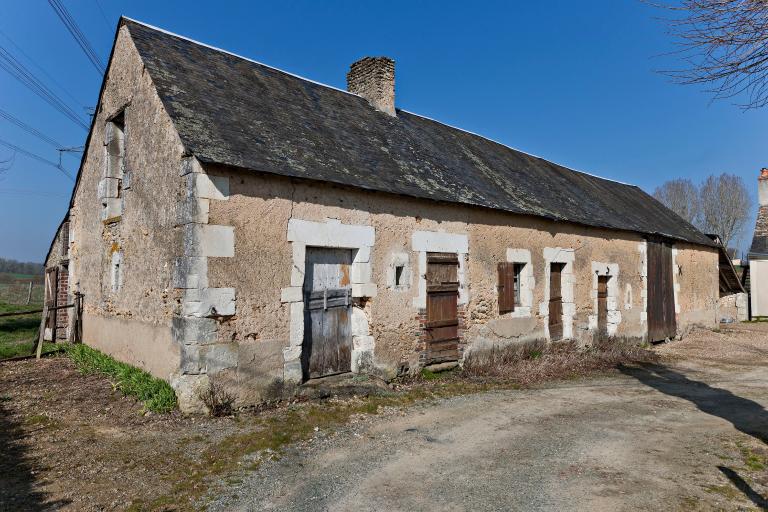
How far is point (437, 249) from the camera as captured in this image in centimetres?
877

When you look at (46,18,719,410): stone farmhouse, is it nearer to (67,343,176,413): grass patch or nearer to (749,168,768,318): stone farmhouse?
(67,343,176,413): grass patch

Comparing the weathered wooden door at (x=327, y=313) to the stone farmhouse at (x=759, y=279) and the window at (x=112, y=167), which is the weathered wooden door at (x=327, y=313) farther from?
the stone farmhouse at (x=759, y=279)

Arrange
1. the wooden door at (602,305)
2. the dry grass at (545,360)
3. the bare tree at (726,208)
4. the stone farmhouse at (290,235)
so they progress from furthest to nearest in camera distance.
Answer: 1. the bare tree at (726,208)
2. the wooden door at (602,305)
3. the dry grass at (545,360)
4. the stone farmhouse at (290,235)

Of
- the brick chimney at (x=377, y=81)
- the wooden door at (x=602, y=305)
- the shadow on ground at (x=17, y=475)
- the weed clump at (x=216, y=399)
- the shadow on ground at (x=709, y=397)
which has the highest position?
the brick chimney at (x=377, y=81)

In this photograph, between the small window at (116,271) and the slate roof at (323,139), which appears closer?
the slate roof at (323,139)

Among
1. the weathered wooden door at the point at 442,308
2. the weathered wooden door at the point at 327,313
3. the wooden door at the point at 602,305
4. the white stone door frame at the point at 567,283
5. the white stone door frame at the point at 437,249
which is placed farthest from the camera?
the wooden door at the point at 602,305

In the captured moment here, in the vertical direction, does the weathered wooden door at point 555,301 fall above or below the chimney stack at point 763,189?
below

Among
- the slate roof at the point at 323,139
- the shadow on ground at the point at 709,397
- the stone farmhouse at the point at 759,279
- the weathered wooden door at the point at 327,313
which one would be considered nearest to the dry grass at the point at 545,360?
the shadow on ground at the point at 709,397

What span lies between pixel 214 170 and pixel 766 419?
7.24 meters

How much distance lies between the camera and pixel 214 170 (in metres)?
6.25

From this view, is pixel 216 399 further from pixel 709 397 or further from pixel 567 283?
pixel 567 283

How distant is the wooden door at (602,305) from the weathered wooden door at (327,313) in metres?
7.51

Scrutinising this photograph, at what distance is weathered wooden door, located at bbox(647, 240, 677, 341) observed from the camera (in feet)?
47.3

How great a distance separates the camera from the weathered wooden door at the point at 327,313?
289 inches
